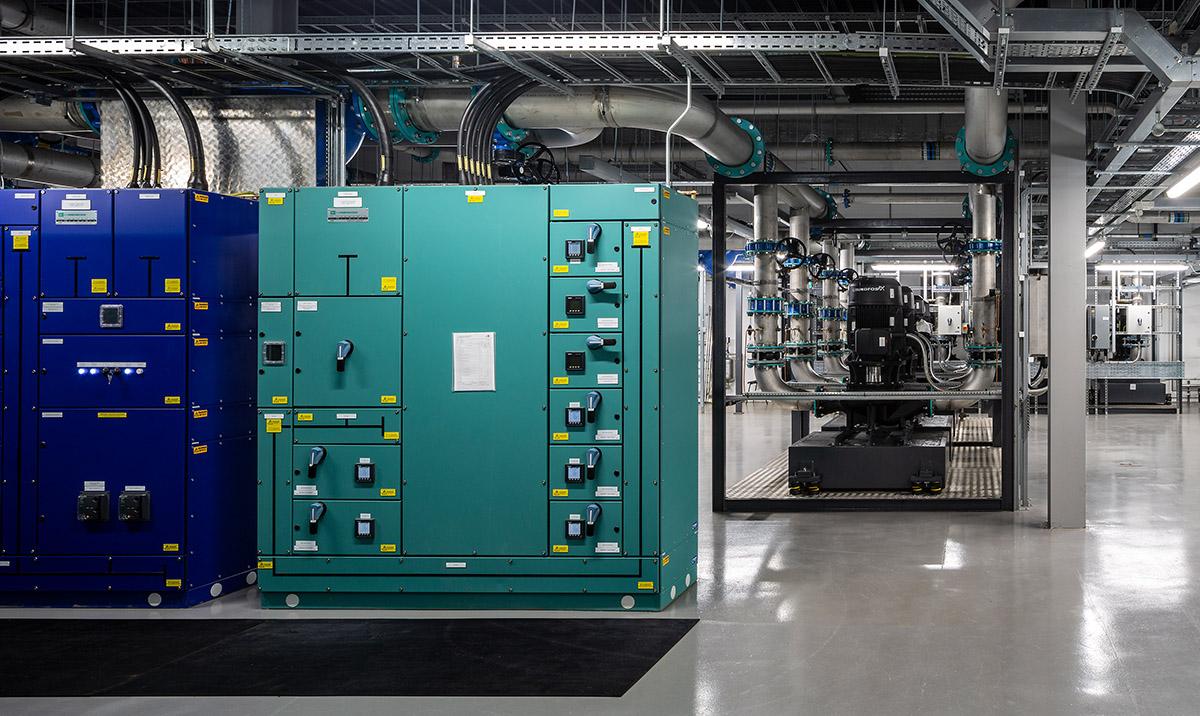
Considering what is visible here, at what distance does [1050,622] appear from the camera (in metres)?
5.96

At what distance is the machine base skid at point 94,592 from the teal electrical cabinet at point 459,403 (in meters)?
0.61

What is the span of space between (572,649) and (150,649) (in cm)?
215

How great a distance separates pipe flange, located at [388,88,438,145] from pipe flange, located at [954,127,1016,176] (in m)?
4.53

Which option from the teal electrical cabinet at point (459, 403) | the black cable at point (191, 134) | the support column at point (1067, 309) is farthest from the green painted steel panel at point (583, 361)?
the support column at point (1067, 309)

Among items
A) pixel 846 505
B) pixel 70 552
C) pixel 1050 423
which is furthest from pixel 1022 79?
pixel 70 552

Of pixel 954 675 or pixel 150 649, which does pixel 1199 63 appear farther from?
pixel 150 649

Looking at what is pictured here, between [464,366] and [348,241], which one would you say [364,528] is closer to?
[464,366]

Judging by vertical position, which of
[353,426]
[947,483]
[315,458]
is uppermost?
[353,426]

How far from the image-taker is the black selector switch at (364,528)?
6277mm

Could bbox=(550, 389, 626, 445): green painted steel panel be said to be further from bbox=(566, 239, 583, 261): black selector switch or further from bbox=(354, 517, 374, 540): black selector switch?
bbox=(354, 517, 374, 540): black selector switch

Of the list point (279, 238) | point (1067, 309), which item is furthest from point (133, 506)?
point (1067, 309)

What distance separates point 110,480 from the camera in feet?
20.9

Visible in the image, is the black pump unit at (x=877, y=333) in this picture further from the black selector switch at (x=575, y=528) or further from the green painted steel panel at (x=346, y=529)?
the green painted steel panel at (x=346, y=529)

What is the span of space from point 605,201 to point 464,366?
126 centimetres
